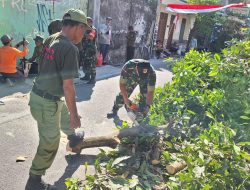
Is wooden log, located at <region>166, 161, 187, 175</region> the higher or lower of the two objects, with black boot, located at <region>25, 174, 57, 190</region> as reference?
higher

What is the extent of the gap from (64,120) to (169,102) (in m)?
1.64

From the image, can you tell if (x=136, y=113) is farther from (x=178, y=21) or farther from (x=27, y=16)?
(x=178, y=21)

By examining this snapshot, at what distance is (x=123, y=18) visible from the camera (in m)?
12.7

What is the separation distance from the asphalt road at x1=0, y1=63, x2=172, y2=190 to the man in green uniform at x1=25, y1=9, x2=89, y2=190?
1.19 feet

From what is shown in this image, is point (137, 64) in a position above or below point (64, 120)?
above

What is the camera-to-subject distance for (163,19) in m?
18.7

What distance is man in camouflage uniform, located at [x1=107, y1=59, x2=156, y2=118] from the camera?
15.6 ft

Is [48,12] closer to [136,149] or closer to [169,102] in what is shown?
[169,102]

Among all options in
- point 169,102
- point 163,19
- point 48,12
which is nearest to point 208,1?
point 163,19

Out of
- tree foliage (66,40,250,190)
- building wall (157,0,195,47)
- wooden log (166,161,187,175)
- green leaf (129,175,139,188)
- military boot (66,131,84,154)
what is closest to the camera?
tree foliage (66,40,250,190)

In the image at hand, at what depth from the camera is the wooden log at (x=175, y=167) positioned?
11.0ft

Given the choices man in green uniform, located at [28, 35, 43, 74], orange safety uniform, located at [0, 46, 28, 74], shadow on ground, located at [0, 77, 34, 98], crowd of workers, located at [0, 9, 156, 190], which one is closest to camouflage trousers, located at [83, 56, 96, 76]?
man in green uniform, located at [28, 35, 43, 74]

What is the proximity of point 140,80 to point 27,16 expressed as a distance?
5068 mm

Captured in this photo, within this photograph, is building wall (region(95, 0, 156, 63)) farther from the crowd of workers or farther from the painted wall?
the crowd of workers
